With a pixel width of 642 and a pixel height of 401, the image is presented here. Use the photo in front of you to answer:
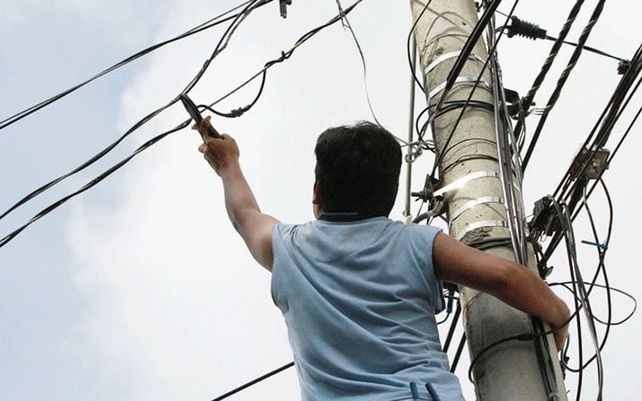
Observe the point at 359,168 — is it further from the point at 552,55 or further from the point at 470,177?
the point at 552,55

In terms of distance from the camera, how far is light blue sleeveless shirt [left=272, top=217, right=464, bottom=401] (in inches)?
99.7

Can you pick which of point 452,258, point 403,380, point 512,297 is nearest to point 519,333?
point 512,297

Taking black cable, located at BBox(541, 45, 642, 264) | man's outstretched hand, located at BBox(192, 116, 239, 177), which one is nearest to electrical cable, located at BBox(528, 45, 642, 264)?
black cable, located at BBox(541, 45, 642, 264)

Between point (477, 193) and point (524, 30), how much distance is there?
6.19ft

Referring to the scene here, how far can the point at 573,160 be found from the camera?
4.33 metres

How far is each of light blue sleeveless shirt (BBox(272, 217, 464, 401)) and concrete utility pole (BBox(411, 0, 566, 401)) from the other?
1.15ft

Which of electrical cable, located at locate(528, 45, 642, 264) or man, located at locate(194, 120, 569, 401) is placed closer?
man, located at locate(194, 120, 569, 401)

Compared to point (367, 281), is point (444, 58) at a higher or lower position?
higher

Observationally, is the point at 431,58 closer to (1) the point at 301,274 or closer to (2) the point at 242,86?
(2) the point at 242,86

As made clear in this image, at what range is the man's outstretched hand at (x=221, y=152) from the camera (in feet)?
11.5

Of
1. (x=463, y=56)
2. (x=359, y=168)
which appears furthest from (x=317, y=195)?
(x=463, y=56)

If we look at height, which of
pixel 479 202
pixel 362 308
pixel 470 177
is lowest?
pixel 362 308

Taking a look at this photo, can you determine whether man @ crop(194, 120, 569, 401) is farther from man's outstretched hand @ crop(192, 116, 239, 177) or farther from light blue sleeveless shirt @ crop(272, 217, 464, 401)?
man's outstretched hand @ crop(192, 116, 239, 177)

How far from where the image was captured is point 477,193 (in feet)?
11.5
